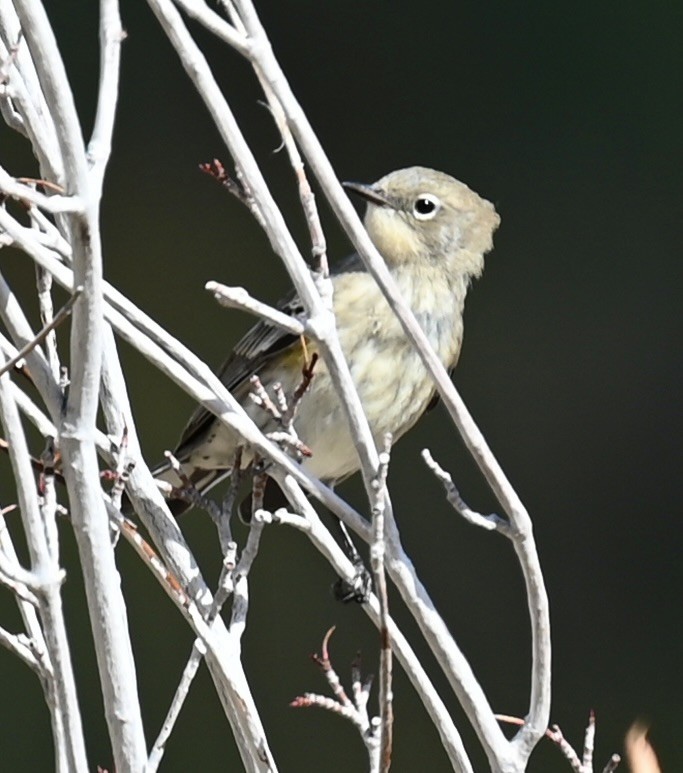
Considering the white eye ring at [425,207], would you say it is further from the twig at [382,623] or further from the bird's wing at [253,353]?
the twig at [382,623]

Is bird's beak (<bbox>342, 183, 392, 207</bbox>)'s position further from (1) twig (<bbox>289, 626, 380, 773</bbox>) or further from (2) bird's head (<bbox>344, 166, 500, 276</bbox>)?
(1) twig (<bbox>289, 626, 380, 773</bbox>)

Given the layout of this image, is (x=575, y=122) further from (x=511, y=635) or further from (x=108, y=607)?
(x=108, y=607)

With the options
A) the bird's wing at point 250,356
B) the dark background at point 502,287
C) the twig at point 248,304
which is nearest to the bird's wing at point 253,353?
the bird's wing at point 250,356

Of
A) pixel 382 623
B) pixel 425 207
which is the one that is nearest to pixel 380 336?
pixel 425 207

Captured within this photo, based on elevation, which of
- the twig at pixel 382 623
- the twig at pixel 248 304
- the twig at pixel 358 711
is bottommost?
the twig at pixel 358 711

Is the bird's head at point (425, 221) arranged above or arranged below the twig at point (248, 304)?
above

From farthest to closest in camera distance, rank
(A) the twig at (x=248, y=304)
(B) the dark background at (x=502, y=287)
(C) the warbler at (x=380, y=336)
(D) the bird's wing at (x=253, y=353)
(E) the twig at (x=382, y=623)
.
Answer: (B) the dark background at (x=502, y=287)
(D) the bird's wing at (x=253, y=353)
(C) the warbler at (x=380, y=336)
(A) the twig at (x=248, y=304)
(E) the twig at (x=382, y=623)

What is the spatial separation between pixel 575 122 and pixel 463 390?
1082 millimetres

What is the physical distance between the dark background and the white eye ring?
222cm

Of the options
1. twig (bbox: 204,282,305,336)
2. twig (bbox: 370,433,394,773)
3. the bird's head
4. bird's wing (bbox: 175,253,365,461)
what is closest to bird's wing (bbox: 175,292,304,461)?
bird's wing (bbox: 175,253,365,461)

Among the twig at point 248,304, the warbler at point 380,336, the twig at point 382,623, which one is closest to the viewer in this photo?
the twig at point 382,623

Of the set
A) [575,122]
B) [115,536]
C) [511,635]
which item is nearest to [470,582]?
[511,635]

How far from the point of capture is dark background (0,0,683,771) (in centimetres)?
586

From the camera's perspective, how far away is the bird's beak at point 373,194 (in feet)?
11.7
